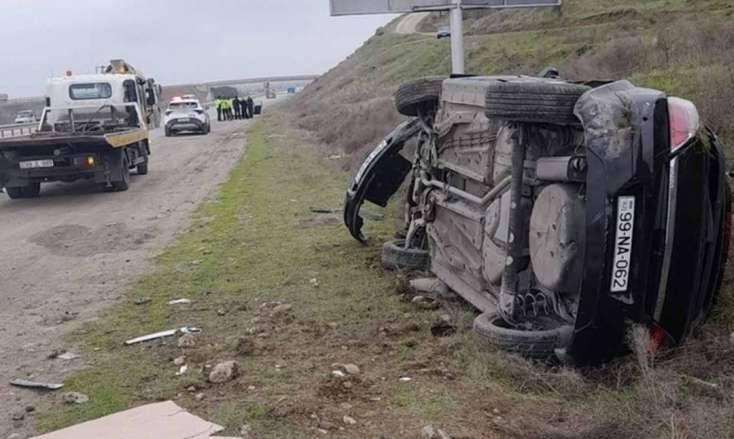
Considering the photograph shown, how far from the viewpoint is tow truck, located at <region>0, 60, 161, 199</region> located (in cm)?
1438

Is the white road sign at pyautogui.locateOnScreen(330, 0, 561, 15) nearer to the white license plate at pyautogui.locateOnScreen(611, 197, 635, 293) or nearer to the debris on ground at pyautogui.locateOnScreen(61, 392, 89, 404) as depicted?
the white license plate at pyautogui.locateOnScreen(611, 197, 635, 293)

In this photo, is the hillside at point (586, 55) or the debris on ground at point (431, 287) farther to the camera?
the hillside at point (586, 55)

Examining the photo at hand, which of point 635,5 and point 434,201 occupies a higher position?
point 635,5

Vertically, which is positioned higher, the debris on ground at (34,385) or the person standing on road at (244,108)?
the person standing on road at (244,108)

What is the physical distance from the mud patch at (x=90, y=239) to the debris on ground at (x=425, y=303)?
4547mm

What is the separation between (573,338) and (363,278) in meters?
2.96

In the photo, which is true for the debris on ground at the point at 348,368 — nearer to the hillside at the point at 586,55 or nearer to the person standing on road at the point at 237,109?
the hillside at the point at 586,55

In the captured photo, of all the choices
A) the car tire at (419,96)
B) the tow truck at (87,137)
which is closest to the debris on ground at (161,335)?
the car tire at (419,96)

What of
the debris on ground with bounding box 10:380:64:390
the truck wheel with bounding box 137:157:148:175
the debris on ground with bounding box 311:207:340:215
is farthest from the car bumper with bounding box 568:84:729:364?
the truck wheel with bounding box 137:157:148:175

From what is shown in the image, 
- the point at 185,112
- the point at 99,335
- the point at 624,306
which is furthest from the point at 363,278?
the point at 185,112

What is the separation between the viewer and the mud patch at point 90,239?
31.7ft

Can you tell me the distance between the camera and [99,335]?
235 inches

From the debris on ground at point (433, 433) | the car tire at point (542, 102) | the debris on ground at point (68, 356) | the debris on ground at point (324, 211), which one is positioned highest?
the car tire at point (542, 102)

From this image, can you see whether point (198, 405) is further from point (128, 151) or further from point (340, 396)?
point (128, 151)
